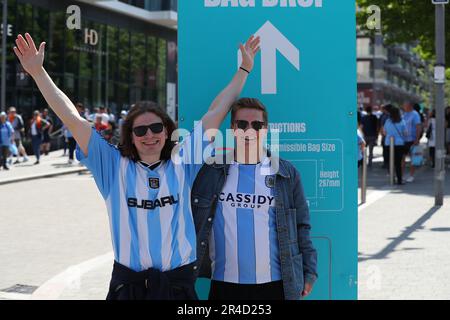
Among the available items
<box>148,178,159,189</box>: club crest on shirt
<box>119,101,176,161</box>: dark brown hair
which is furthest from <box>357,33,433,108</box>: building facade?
<box>148,178,159,189</box>: club crest on shirt

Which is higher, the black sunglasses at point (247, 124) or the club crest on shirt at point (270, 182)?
the black sunglasses at point (247, 124)

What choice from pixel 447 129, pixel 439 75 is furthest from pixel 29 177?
pixel 447 129

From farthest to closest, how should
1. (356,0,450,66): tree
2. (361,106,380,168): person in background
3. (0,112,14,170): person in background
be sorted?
(356,0,450,66): tree < (361,106,380,168): person in background < (0,112,14,170): person in background

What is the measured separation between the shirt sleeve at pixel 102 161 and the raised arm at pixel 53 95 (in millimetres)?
39

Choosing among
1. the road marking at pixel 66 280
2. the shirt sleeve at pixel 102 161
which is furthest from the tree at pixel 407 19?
the shirt sleeve at pixel 102 161

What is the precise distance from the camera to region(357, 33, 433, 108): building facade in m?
82.4

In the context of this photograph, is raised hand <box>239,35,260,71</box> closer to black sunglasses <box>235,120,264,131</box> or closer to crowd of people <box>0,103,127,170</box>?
black sunglasses <box>235,120,264,131</box>

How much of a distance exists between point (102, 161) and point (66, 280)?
416cm

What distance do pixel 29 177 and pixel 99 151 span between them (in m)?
16.8

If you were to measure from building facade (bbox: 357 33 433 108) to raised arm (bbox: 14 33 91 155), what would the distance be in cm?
6571

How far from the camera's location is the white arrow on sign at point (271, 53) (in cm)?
416

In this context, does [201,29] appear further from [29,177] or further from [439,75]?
[29,177]

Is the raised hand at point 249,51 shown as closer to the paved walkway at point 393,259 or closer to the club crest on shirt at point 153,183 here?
the club crest on shirt at point 153,183
